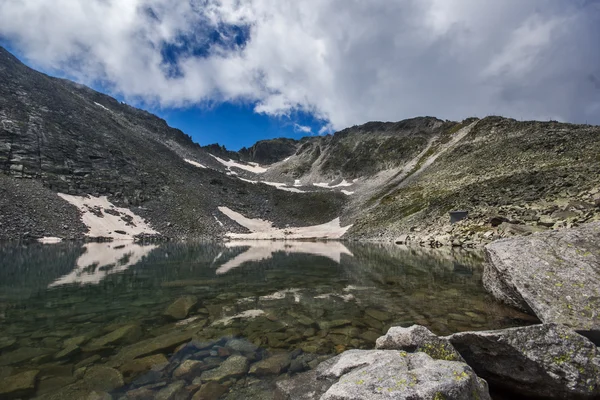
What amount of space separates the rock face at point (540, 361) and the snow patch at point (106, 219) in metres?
70.8

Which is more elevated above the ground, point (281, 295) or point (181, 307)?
point (181, 307)

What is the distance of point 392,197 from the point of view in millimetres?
76750

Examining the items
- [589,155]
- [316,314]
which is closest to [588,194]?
[589,155]

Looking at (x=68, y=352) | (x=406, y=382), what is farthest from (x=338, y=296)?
(x=406, y=382)

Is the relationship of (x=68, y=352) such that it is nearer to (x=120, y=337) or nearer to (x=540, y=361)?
(x=120, y=337)

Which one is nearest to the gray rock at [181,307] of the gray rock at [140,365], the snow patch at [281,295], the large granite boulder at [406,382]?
the snow patch at [281,295]

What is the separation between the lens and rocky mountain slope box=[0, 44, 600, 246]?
42969 millimetres

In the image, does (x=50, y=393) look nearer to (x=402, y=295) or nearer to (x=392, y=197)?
(x=402, y=295)

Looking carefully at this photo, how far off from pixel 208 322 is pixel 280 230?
7660 centimetres

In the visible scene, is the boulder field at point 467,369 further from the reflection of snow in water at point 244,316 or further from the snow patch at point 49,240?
the snow patch at point 49,240

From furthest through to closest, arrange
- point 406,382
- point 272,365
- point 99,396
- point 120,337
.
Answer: point 120,337 < point 272,365 < point 99,396 < point 406,382

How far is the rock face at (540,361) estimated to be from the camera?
4.75 m

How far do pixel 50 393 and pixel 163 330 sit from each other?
12.1ft

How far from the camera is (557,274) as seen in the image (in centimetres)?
831
